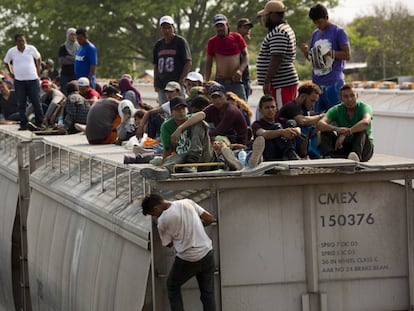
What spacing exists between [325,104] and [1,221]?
22.1 ft

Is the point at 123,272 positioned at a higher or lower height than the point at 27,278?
higher

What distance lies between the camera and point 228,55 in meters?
18.1

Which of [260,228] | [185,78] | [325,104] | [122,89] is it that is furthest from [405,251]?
[122,89]

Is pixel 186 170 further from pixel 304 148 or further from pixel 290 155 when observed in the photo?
pixel 304 148

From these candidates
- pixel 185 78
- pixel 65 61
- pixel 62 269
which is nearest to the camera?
pixel 62 269

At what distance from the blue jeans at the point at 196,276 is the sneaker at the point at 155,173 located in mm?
685

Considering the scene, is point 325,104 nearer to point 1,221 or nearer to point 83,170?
point 83,170

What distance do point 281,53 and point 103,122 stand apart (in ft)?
13.6

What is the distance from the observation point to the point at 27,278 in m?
18.4

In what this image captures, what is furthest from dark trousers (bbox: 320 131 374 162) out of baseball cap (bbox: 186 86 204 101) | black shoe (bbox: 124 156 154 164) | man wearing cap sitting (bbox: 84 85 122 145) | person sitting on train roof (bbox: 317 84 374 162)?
man wearing cap sitting (bbox: 84 85 122 145)

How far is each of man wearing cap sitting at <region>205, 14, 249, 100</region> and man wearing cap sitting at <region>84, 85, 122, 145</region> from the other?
187 cm

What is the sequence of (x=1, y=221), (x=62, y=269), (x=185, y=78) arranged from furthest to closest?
(x=1, y=221)
(x=185, y=78)
(x=62, y=269)

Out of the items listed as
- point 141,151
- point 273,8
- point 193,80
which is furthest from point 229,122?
point 193,80

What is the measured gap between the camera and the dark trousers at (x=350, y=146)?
12812 millimetres
